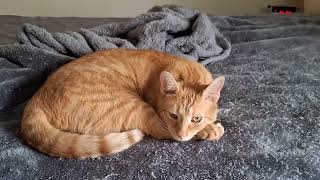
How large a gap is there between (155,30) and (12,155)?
0.86m

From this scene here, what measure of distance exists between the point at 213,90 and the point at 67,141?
1.36ft

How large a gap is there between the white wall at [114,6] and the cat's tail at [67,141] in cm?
249

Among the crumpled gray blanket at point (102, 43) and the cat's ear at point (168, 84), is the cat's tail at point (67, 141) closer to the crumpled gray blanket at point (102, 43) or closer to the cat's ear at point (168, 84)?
the cat's ear at point (168, 84)

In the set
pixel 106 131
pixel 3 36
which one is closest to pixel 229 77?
pixel 106 131

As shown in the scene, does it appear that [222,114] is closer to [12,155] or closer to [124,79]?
[124,79]

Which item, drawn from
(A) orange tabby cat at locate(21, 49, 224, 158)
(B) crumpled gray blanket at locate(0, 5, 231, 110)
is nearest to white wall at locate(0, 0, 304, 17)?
(B) crumpled gray blanket at locate(0, 5, 231, 110)

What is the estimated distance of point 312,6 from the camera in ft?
9.65

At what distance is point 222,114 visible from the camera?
3.78 feet

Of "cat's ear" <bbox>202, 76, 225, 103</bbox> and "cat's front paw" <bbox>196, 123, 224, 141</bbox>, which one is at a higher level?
"cat's ear" <bbox>202, 76, 225, 103</bbox>

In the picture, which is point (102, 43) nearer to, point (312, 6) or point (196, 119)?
point (196, 119)

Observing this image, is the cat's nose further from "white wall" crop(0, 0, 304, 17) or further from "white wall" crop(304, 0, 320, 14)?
"white wall" crop(0, 0, 304, 17)

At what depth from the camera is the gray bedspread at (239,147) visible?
0.85 m

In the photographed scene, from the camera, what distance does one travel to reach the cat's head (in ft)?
3.40

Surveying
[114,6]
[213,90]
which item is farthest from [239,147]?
[114,6]
